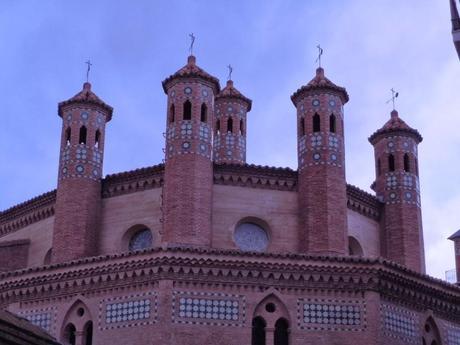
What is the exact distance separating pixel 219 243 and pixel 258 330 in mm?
2762

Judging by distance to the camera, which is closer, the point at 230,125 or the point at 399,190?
the point at 399,190

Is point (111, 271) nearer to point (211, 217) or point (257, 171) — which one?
point (211, 217)

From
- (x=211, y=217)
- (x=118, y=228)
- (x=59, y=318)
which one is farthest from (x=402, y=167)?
(x=59, y=318)

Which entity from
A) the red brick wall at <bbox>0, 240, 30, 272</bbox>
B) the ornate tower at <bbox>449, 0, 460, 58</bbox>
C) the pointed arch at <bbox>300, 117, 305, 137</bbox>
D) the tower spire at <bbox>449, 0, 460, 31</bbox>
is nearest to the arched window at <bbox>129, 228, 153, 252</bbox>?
the red brick wall at <bbox>0, 240, 30, 272</bbox>

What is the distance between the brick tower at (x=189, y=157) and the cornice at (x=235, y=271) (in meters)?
1.12

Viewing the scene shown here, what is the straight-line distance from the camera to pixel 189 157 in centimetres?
2136

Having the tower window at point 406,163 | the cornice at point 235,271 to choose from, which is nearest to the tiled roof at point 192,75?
the cornice at point 235,271

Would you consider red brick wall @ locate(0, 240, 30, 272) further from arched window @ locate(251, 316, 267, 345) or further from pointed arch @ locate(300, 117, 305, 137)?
pointed arch @ locate(300, 117, 305, 137)

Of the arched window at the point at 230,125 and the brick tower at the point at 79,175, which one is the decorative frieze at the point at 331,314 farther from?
the arched window at the point at 230,125

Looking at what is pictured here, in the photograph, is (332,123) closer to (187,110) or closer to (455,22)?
(187,110)

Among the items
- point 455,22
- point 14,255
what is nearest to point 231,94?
point 14,255

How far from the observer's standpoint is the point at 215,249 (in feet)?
64.3

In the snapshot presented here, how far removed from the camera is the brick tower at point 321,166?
21.4 m

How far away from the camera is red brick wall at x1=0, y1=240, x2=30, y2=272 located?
2398 cm
